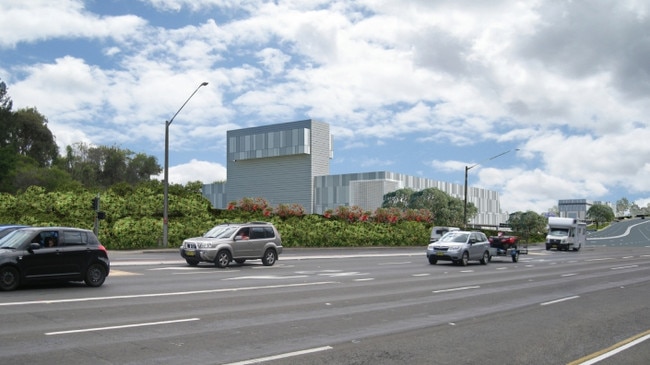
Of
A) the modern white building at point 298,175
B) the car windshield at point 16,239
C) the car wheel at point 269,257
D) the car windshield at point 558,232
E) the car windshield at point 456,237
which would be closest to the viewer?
the car windshield at point 16,239

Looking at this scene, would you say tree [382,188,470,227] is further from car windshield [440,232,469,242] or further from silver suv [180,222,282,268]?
silver suv [180,222,282,268]

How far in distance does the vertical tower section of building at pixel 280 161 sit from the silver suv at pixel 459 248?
296 ft

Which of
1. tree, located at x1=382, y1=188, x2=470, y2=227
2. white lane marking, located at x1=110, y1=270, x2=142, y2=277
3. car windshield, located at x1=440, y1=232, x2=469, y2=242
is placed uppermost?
tree, located at x1=382, y1=188, x2=470, y2=227

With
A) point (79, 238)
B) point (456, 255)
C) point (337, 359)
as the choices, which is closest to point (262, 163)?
point (456, 255)

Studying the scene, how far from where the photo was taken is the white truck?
55.5m

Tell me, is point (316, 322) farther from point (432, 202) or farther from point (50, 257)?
point (432, 202)

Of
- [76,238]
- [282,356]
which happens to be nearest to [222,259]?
[76,238]

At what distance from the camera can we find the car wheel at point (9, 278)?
1418 centimetres

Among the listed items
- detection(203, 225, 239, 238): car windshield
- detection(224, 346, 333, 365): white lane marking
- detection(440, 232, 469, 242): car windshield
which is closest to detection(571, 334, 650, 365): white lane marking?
detection(224, 346, 333, 365): white lane marking

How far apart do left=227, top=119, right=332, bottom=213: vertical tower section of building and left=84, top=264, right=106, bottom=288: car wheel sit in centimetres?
10433

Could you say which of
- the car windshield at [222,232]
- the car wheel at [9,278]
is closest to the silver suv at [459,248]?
the car windshield at [222,232]

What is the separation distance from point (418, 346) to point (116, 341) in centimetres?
437

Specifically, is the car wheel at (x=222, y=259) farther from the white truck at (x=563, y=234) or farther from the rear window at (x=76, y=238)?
the white truck at (x=563, y=234)

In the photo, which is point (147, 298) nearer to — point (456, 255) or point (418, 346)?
point (418, 346)
